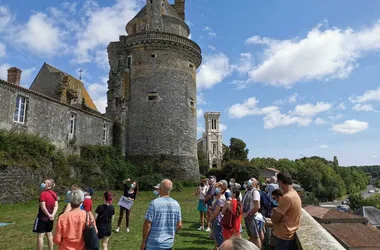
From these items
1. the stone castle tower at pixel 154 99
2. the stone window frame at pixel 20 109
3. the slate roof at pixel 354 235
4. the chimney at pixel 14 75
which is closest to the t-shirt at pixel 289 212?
the slate roof at pixel 354 235

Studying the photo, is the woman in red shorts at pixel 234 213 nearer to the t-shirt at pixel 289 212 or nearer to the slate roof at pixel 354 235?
the t-shirt at pixel 289 212

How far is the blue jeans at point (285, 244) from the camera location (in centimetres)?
468

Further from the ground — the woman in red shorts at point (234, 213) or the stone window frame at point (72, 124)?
the stone window frame at point (72, 124)

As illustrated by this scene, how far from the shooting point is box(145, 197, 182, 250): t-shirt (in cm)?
470

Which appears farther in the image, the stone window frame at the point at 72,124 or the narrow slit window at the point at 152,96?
the narrow slit window at the point at 152,96

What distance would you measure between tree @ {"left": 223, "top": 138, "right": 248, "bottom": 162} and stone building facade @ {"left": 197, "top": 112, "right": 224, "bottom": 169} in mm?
25998

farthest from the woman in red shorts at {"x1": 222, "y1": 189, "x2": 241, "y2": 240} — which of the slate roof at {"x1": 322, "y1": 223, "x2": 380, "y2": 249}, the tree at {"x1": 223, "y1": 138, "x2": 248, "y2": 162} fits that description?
the tree at {"x1": 223, "y1": 138, "x2": 248, "y2": 162}

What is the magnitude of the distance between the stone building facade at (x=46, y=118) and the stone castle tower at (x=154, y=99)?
321cm

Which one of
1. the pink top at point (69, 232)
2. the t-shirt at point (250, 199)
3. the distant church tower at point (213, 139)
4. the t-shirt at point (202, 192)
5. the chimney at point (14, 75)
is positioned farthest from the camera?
the distant church tower at point (213, 139)

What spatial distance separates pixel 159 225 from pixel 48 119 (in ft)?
58.8

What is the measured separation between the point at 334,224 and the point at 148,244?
15.6 m

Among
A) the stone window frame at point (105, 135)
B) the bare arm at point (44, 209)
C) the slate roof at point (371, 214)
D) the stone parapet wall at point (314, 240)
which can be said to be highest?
the stone window frame at point (105, 135)

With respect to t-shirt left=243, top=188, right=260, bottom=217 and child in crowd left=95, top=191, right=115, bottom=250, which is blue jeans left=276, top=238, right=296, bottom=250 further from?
child in crowd left=95, top=191, right=115, bottom=250

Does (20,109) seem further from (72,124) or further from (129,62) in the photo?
(129,62)
